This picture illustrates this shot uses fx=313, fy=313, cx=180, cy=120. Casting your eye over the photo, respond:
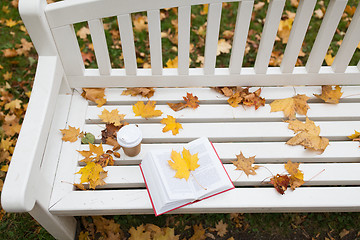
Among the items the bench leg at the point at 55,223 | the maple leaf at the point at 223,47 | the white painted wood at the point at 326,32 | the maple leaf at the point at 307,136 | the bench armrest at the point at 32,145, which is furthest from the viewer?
the maple leaf at the point at 223,47

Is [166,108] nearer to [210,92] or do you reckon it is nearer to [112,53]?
[210,92]

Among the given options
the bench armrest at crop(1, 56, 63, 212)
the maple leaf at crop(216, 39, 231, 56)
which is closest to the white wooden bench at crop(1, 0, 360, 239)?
the bench armrest at crop(1, 56, 63, 212)

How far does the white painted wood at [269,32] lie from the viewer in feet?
5.49

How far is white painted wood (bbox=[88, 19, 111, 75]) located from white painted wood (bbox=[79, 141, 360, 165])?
49 centimetres

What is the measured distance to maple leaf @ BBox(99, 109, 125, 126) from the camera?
189 cm

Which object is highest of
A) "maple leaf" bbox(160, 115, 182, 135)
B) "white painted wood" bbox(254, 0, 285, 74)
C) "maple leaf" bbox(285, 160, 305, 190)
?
"white painted wood" bbox(254, 0, 285, 74)

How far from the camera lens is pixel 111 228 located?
2.10 meters

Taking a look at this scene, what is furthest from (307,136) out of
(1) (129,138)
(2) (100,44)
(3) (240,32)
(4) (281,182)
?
(2) (100,44)

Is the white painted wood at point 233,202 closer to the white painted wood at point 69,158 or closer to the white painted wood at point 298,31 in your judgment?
the white painted wood at point 69,158

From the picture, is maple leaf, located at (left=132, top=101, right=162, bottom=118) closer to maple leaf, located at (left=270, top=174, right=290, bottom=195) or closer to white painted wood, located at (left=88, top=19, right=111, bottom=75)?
white painted wood, located at (left=88, top=19, right=111, bottom=75)

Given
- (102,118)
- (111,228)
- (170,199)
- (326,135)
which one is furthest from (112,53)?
(326,135)

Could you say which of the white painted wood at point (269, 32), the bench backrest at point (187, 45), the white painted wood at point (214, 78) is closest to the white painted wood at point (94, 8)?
the bench backrest at point (187, 45)

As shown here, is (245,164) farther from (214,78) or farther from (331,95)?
(331,95)

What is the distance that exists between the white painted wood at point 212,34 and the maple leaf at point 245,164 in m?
0.58
